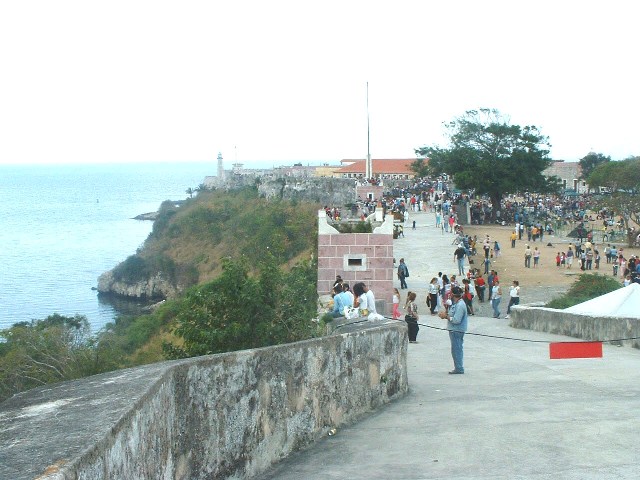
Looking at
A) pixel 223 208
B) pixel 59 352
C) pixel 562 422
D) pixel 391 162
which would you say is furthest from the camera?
pixel 391 162

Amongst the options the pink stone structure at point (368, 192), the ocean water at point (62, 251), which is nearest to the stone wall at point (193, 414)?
the ocean water at point (62, 251)

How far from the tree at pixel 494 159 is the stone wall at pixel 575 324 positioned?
118 ft

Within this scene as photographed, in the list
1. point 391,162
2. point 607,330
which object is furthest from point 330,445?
point 391,162

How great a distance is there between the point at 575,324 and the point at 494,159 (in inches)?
1577

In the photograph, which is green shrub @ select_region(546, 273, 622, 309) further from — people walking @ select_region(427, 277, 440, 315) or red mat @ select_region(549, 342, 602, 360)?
red mat @ select_region(549, 342, 602, 360)

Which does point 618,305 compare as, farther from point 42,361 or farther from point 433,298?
point 42,361

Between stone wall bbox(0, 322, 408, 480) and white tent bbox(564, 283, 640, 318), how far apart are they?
7.67 meters

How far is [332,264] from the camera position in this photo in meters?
22.1

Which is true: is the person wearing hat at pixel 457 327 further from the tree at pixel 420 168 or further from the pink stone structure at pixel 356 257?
the tree at pixel 420 168

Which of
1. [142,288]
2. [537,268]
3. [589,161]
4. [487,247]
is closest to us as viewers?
[487,247]

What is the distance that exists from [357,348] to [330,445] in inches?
43.9

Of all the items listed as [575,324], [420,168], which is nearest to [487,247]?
[575,324]

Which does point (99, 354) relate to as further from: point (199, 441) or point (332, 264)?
point (199, 441)

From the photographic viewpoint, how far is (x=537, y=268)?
35.1 meters
